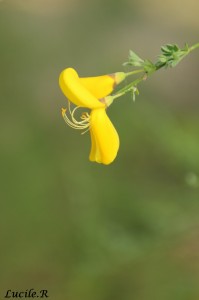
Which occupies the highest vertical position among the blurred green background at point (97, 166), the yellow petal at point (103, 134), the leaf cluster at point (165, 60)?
the blurred green background at point (97, 166)

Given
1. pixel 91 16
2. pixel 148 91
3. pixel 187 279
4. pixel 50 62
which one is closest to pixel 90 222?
pixel 187 279

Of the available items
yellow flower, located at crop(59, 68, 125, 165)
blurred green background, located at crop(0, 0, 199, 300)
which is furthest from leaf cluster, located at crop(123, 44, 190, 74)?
blurred green background, located at crop(0, 0, 199, 300)

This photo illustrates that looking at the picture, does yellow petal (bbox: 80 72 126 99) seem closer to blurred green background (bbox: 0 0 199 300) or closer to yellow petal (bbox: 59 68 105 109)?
yellow petal (bbox: 59 68 105 109)

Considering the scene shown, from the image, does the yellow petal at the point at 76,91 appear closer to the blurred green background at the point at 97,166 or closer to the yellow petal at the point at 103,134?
the yellow petal at the point at 103,134

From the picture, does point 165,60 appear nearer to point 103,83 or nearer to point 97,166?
point 103,83

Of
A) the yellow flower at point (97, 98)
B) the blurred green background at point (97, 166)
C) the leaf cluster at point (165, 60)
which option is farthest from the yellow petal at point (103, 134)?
the blurred green background at point (97, 166)

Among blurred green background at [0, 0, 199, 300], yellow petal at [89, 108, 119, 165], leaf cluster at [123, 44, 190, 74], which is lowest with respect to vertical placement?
yellow petal at [89, 108, 119, 165]
